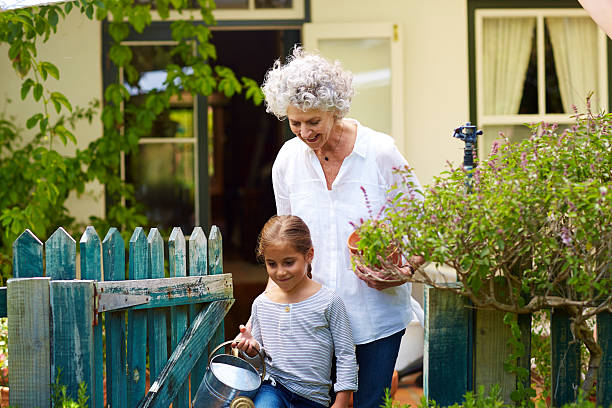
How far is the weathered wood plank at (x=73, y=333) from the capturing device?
2.71 meters

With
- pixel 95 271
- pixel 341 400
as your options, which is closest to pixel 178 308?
pixel 95 271

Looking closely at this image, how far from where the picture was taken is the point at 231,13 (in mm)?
5715

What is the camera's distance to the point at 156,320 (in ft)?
9.63

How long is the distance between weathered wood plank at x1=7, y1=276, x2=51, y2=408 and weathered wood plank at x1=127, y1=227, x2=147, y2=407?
0.32 meters

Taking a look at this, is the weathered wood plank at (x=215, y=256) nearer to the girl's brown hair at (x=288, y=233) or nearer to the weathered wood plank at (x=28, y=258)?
the girl's brown hair at (x=288, y=233)

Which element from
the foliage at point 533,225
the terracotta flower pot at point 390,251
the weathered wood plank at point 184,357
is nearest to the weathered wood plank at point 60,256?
the weathered wood plank at point 184,357

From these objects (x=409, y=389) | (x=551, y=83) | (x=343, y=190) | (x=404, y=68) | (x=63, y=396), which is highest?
(x=404, y=68)

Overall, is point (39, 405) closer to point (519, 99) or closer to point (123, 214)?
point (123, 214)

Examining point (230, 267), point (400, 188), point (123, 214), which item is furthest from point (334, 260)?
point (230, 267)

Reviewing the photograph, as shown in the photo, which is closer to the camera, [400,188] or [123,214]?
[400,188]

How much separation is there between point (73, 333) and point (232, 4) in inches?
142

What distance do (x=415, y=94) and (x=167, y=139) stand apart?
199 centimetres

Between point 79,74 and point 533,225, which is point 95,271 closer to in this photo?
point 533,225

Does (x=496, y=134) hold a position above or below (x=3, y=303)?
above
